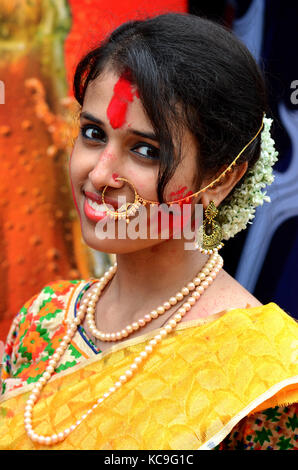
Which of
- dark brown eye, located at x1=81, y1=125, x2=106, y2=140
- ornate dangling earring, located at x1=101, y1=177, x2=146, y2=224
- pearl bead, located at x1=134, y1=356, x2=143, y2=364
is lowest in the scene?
pearl bead, located at x1=134, y1=356, x2=143, y2=364

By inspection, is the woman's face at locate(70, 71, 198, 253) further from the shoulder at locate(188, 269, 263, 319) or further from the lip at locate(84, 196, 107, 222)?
the shoulder at locate(188, 269, 263, 319)

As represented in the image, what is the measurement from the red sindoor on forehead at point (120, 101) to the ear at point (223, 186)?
0.30 meters

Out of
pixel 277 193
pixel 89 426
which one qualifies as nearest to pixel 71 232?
pixel 277 193

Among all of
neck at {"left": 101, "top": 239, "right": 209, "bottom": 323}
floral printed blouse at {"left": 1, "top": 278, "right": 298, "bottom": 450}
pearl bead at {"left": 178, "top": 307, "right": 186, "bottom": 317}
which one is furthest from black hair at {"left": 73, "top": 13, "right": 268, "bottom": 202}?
floral printed blouse at {"left": 1, "top": 278, "right": 298, "bottom": 450}

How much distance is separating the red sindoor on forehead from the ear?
303 millimetres

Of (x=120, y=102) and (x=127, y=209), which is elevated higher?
(x=120, y=102)

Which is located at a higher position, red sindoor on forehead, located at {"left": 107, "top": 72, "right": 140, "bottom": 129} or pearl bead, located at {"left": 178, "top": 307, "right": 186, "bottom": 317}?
red sindoor on forehead, located at {"left": 107, "top": 72, "right": 140, "bottom": 129}

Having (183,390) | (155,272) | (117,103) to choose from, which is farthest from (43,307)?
(117,103)

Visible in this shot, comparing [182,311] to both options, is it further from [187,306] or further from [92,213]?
[92,213]

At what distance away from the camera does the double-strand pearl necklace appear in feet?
5.11

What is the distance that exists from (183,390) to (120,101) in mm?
722

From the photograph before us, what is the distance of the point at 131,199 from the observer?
5.03 feet

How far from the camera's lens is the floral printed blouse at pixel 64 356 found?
1.48m
